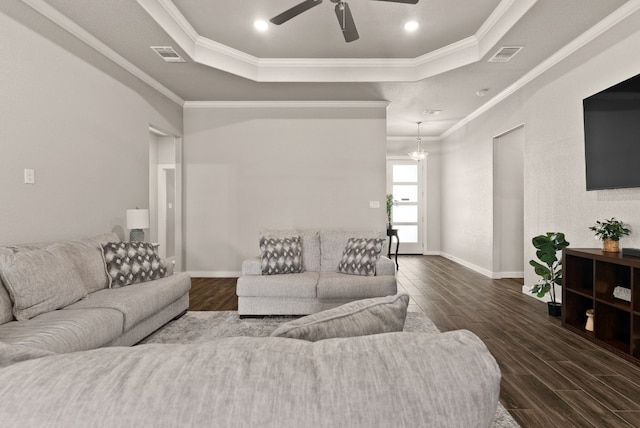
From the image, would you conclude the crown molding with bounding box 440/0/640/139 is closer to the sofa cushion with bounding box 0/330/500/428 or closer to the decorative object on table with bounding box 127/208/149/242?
the sofa cushion with bounding box 0/330/500/428

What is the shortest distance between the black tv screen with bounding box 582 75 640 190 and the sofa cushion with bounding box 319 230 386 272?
2155 mm

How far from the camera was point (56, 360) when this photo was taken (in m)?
0.52

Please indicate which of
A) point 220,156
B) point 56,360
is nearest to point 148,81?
point 220,156

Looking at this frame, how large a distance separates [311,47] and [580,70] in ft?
9.54

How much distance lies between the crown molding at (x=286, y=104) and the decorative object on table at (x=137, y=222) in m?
2.47

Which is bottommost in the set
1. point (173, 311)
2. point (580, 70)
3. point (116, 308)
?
point (173, 311)

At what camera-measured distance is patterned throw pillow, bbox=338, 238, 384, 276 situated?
3768mm

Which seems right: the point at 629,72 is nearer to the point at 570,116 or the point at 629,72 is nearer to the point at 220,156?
the point at 570,116

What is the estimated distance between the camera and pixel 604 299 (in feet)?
9.66

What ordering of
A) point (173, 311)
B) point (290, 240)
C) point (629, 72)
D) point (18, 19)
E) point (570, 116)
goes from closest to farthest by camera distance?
point (18, 19) → point (629, 72) → point (173, 311) → point (570, 116) → point (290, 240)

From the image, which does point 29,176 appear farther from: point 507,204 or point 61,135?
point 507,204

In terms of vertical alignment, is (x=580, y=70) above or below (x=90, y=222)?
above

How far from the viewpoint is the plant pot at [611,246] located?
302 cm

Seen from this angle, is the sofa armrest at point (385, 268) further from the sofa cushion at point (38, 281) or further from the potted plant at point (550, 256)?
the sofa cushion at point (38, 281)
